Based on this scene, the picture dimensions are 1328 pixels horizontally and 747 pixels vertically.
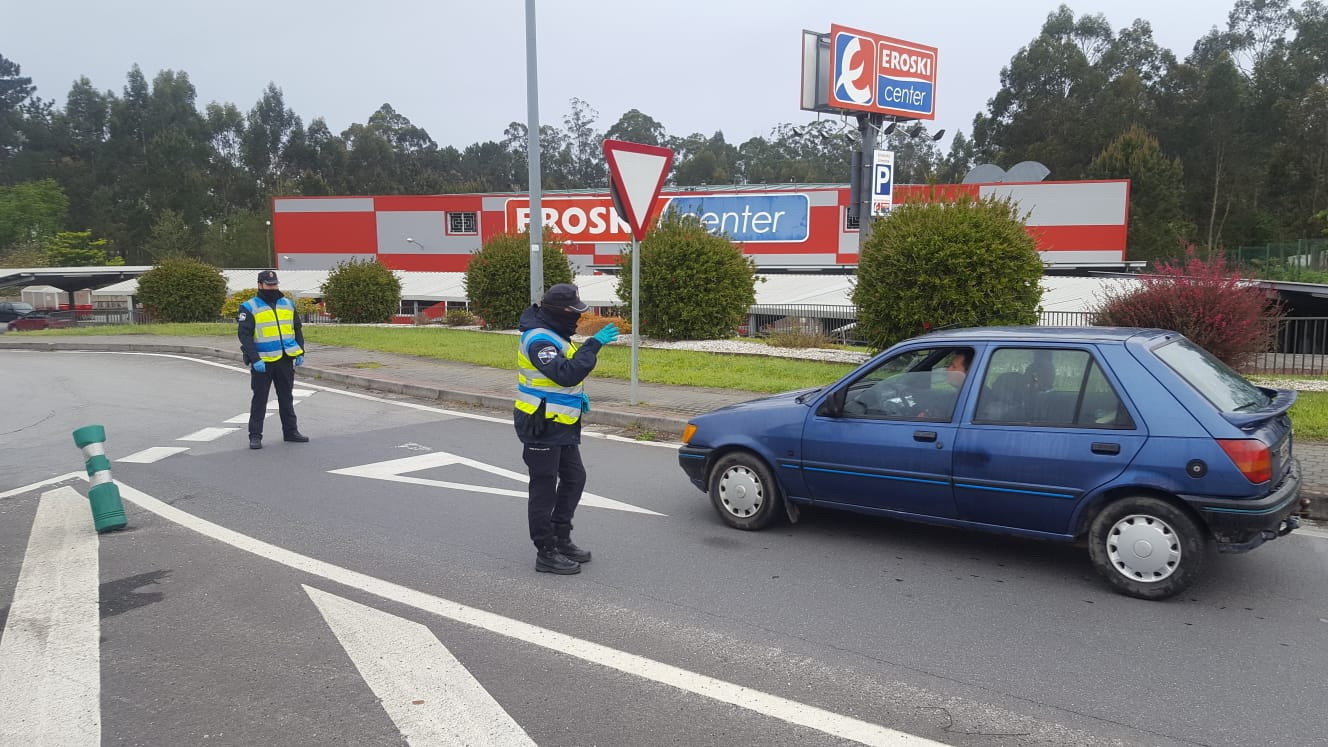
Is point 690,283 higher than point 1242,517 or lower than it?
higher

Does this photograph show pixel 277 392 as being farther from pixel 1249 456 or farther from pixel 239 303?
pixel 239 303

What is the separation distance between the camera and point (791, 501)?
6.02 m

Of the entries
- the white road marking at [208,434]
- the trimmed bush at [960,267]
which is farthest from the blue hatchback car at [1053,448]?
the trimmed bush at [960,267]

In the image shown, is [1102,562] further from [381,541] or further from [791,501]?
[381,541]

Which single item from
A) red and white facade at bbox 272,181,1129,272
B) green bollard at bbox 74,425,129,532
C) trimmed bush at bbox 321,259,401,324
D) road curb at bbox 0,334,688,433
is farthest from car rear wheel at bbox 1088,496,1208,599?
red and white facade at bbox 272,181,1129,272

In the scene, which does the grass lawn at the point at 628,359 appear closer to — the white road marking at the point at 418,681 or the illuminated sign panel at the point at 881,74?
the white road marking at the point at 418,681

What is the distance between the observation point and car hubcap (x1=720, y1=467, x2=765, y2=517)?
607cm

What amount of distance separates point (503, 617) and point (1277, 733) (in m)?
3.35

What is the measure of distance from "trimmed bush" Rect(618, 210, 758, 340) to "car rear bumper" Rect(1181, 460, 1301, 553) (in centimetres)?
1336

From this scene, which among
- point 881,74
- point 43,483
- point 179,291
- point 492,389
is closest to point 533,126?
point 492,389

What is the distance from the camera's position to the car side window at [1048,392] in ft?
16.1

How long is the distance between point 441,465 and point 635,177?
411 cm

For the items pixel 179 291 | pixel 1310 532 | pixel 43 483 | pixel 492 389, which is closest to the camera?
pixel 1310 532

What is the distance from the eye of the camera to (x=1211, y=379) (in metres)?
5.12
